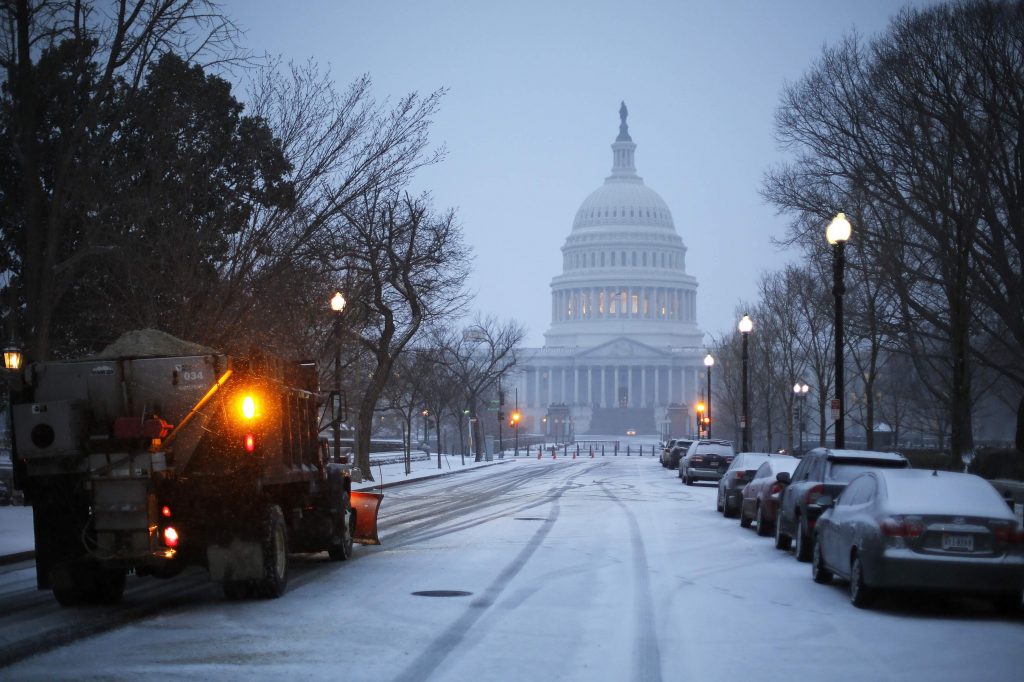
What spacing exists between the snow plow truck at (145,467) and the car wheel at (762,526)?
12.2 metres

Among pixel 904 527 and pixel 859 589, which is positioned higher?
pixel 904 527

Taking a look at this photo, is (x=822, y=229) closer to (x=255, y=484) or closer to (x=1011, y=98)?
(x=1011, y=98)

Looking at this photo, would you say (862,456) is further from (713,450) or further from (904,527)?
(713,450)

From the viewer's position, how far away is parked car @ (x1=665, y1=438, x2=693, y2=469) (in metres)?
69.4

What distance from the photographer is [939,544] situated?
46.8 feet

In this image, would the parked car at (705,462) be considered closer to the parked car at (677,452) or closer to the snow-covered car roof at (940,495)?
the parked car at (677,452)

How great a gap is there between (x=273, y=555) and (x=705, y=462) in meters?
36.6

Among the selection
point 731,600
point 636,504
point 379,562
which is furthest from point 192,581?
point 636,504

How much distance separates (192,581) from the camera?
685 inches

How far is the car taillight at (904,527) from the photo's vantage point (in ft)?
46.8

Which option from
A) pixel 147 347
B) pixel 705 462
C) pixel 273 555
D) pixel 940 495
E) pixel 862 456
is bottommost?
pixel 705 462

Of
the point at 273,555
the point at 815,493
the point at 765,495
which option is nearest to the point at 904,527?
the point at 815,493

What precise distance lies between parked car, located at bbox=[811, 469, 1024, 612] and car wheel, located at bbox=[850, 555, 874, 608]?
0.03 ft

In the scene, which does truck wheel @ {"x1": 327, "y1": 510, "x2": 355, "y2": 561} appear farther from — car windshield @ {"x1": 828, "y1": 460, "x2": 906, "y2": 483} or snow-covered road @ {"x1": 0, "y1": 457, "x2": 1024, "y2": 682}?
car windshield @ {"x1": 828, "y1": 460, "x2": 906, "y2": 483}
